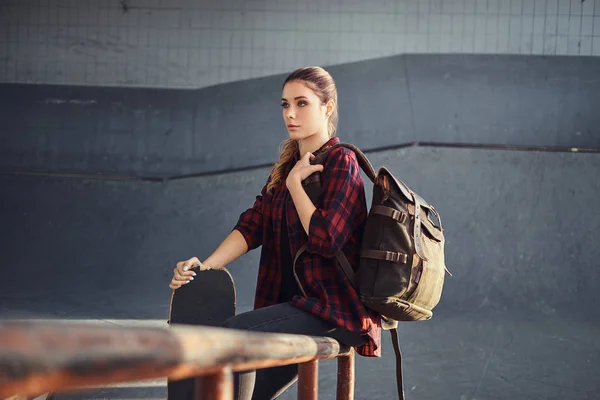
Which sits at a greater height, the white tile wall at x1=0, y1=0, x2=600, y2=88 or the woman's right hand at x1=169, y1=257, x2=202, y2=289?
the white tile wall at x1=0, y1=0, x2=600, y2=88

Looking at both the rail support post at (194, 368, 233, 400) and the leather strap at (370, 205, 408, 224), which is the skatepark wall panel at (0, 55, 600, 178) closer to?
the leather strap at (370, 205, 408, 224)

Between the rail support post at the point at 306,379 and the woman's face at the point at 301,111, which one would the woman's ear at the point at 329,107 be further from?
the rail support post at the point at 306,379

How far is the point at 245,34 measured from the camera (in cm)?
729

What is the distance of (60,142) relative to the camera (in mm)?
7332

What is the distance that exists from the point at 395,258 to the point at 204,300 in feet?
1.72

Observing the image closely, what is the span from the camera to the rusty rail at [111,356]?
53cm

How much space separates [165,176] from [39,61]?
1.68 meters

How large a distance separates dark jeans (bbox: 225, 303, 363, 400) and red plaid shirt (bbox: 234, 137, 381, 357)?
0.02 metres

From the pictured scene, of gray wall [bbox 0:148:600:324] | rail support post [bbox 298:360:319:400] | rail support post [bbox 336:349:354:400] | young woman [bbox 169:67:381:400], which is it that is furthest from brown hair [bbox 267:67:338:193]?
gray wall [bbox 0:148:600:324]

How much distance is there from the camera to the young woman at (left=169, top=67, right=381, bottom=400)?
2008 mm

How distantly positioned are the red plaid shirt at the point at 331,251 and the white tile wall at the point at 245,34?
510cm

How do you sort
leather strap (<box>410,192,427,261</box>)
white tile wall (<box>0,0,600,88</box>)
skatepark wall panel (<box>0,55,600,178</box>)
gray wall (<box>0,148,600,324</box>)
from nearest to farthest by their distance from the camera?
leather strap (<box>410,192,427,261</box>)
gray wall (<box>0,148,600,324</box>)
skatepark wall panel (<box>0,55,600,178</box>)
white tile wall (<box>0,0,600,88</box>)

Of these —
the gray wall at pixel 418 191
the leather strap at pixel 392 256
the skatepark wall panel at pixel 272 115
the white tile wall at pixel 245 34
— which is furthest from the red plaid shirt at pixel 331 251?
the white tile wall at pixel 245 34

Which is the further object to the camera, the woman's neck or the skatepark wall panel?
the skatepark wall panel
